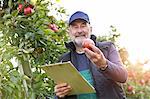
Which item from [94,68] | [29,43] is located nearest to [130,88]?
[29,43]

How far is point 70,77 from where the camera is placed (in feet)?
6.31

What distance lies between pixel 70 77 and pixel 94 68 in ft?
0.67

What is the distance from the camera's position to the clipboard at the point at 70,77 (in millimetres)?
1869

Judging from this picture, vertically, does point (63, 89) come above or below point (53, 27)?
below

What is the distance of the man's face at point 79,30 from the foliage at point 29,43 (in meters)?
0.30

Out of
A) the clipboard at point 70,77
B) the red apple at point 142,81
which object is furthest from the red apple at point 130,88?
the clipboard at point 70,77

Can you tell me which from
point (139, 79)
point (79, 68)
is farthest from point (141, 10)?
point (79, 68)

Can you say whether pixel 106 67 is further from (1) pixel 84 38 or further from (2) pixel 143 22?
(2) pixel 143 22

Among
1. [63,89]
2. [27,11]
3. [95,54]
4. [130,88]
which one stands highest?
[27,11]

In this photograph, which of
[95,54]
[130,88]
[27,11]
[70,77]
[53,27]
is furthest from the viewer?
[130,88]

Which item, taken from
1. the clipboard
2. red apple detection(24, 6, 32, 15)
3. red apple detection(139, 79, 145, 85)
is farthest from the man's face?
red apple detection(139, 79, 145, 85)

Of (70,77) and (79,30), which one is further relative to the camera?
(79,30)

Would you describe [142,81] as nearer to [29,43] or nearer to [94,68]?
[29,43]

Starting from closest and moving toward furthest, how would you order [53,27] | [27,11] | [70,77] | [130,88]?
[70,77], [27,11], [53,27], [130,88]
